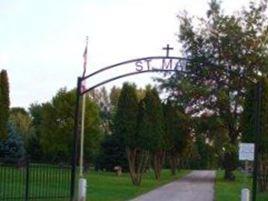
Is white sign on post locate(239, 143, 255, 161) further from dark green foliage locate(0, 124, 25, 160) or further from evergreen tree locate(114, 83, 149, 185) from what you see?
dark green foliage locate(0, 124, 25, 160)

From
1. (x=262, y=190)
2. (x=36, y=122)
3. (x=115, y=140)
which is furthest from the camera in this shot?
(x=36, y=122)

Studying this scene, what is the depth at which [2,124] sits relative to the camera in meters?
50.2

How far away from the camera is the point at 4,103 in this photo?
168ft

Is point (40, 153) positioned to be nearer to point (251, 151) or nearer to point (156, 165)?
point (156, 165)

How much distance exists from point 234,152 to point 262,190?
18.4 meters

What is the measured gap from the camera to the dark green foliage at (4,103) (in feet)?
164

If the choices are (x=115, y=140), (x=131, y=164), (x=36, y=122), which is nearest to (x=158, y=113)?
(x=131, y=164)

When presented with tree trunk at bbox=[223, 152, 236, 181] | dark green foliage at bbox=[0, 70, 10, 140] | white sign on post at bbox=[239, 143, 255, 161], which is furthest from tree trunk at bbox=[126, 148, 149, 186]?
white sign on post at bbox=[239, 143, 255, 161]

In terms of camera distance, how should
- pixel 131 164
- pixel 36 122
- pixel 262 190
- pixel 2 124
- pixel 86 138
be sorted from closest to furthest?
pixel 262 190 → pixel 131 164 → pixel 2 124 → pixel 86 138 → pixel 36 122

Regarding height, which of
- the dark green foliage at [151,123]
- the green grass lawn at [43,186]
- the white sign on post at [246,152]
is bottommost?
the green grass lawn at [43,186]

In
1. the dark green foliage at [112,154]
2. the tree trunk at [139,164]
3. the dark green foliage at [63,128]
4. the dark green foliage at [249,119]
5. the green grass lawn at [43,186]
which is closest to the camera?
the green grass lawn at [43,186]

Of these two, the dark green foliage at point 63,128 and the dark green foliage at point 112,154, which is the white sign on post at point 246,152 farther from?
the dark green foliage at point 63,128

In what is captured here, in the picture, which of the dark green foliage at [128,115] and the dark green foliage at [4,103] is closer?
the dark green foliage at [128,115]

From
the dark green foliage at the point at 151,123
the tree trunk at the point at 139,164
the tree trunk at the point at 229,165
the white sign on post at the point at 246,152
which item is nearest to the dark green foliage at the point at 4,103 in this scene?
the tree trunk at the point at 139,164
